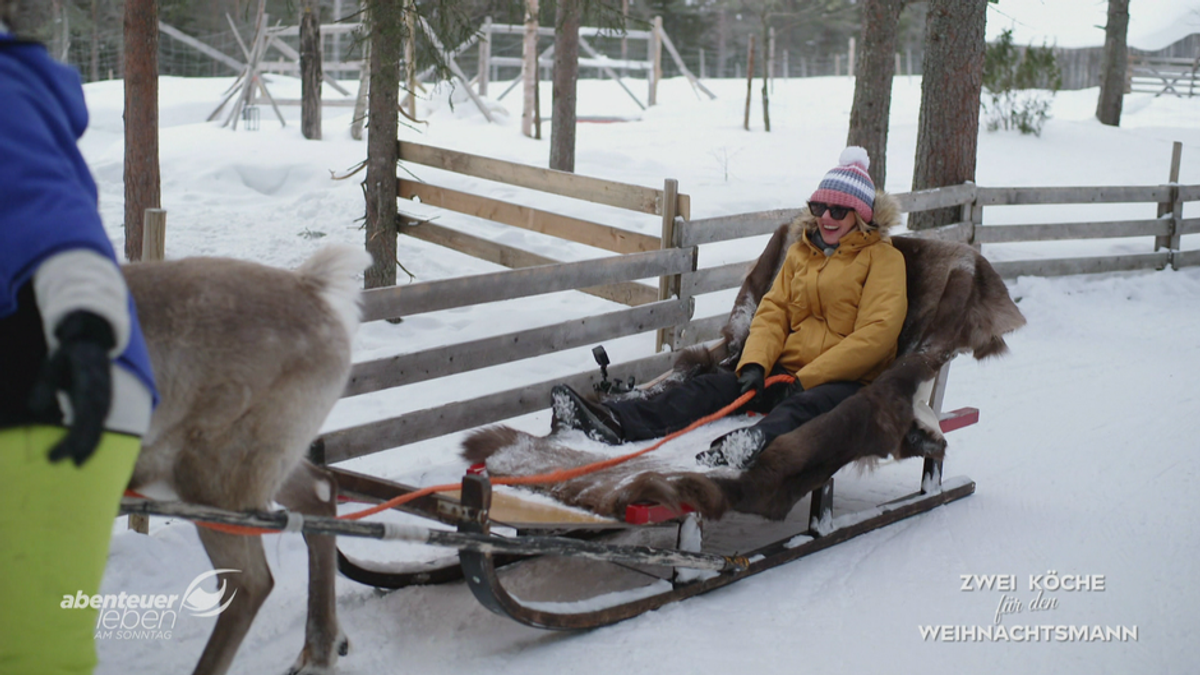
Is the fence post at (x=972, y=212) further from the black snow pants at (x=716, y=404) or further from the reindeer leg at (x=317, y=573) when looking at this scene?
the reindeer leg at (x=317, y=573)

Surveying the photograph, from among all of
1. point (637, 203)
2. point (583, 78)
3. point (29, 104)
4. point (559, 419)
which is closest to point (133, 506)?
→ point (29, 104)

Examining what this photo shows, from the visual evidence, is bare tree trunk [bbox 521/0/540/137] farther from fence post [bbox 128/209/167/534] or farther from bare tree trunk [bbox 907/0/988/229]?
fence post [bbox 128/209/167/534]

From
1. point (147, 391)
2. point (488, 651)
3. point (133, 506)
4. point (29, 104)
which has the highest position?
point (29, 104)

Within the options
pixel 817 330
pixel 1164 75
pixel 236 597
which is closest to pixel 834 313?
pixel 817 330

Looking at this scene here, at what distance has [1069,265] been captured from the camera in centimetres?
916

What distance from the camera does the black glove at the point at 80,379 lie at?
65.3 inches

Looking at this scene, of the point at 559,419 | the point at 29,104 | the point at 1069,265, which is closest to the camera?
the point at 29,104

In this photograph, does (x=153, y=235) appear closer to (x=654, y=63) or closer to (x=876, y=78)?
(x=876, y=78)

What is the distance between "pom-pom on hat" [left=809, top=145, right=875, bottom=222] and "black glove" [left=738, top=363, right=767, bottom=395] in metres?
0.83

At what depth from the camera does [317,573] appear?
2975mm

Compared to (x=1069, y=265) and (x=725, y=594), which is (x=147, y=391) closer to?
(x=725, y=594)

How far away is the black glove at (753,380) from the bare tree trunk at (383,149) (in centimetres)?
396

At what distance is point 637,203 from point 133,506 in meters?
4.72

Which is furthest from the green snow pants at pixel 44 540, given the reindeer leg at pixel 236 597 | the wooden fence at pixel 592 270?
the wooden fence at pixel 592 270
